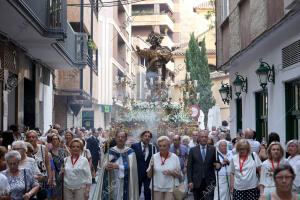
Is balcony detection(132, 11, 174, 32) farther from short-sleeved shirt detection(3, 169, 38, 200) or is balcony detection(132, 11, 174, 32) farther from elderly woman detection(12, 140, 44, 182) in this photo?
short-sleeved shirt detection(3, 169, 38, 200)

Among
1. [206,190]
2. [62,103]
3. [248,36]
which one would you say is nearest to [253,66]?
[248,36]

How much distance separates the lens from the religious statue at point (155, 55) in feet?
72.1

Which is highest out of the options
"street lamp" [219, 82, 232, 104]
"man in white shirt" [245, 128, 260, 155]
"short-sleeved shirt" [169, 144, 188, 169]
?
"street lamp" [219, 82, 232, 104]

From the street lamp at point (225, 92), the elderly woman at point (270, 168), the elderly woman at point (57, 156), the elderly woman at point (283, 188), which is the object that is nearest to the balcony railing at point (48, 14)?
the elderly woman at point (57, 156)

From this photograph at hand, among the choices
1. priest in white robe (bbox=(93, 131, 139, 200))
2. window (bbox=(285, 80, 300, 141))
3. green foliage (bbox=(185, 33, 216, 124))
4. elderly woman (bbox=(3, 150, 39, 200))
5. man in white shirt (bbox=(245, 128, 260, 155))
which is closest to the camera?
elderly woman (bbox=(3, 150, 39, 200))

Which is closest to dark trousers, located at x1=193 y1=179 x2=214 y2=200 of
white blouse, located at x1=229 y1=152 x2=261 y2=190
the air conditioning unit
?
white blouse, located at x1=229 y1=152 x2=261 y2=190

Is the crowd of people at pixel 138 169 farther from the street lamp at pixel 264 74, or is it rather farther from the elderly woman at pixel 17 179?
the street lamp at pixel 264 74

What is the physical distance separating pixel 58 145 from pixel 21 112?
28.0 feet

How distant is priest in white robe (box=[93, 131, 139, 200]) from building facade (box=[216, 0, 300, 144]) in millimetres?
3934

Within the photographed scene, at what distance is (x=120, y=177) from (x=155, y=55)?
36.2ft

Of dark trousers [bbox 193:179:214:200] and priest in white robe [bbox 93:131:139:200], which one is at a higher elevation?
priest in white robe [bbox 93:131:139:200]

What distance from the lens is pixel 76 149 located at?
1066 centimetres

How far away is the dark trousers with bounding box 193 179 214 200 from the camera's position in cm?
1184

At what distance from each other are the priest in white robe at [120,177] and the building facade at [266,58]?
3.93 metres
